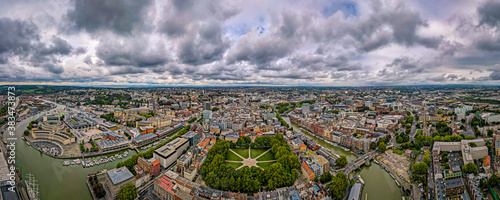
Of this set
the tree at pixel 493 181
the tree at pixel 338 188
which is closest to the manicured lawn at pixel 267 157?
the tree at pixel 338 188

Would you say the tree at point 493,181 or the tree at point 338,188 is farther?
the tree at point 338,188

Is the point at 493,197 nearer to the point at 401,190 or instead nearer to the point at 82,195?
the point at 401,190

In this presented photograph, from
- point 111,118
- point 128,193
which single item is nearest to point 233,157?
point 128,193

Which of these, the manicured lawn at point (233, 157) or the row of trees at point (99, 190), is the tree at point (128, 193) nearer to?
the row of trees at point (99, 190)

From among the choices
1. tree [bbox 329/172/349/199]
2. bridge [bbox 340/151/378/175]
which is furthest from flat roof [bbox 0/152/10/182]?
bridge [bbox 340/151/378/175]

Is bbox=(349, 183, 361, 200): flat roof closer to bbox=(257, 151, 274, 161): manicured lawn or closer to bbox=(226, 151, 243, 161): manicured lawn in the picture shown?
bbox=(257, 151, 274, 161): manicured lawn

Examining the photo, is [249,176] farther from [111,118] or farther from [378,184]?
[111,118]

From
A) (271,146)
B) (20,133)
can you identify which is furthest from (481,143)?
(20,133)
